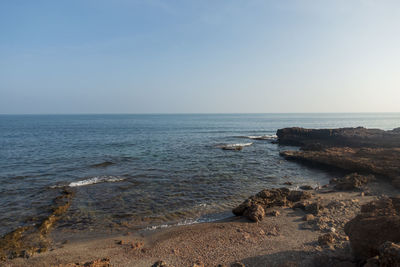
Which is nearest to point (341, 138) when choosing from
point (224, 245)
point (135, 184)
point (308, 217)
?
point (308, 217)

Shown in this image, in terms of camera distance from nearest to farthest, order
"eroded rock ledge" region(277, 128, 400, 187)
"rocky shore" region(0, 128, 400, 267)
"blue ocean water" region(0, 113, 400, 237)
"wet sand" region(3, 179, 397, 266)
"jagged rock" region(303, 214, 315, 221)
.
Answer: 1. "rocky shore" region(0, 128, 400, 267)
2. "wet sand" region(3, 179, 397, 266)
3. "jagged rock" region(303, 214, 315, 221)
4. "blue ocean water" region(0, 113, 400, 237)
5. "eroded rock ledge" region(277, 128, 400, 187)

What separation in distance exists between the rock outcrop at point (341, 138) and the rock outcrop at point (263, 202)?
71.6 feet

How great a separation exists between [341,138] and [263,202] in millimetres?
30477

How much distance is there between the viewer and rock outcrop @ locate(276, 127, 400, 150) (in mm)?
30466

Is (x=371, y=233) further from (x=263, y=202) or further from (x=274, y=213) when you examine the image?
(x=263, y=202)

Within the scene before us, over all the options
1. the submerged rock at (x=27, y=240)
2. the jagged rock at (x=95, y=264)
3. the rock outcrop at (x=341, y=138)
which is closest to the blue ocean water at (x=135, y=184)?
the submerged rock at (x=27, y=240)

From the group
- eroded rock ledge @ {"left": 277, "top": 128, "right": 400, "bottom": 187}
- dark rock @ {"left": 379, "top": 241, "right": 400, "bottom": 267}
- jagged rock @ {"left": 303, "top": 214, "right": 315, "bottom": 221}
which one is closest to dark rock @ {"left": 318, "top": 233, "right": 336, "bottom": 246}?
jagged rock @ {"left": 303, "top": 214, "right": 315, "bottom": 221}

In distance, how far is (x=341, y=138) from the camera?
3562cm

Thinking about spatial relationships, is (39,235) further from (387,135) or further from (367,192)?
(387,135)

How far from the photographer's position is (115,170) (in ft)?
74.4

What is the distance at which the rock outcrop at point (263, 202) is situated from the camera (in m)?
11.0

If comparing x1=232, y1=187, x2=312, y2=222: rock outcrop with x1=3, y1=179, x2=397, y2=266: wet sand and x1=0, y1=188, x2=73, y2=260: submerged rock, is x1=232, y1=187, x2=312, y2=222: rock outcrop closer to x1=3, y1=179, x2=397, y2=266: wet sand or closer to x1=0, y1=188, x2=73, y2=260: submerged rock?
x1=3, y1=179, x2=397, y2=266: wet sand

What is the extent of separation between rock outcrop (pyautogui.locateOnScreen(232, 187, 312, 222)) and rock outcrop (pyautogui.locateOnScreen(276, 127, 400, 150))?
71.6ft

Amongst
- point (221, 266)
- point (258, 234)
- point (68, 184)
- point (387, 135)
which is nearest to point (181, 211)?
point (258, 234)
